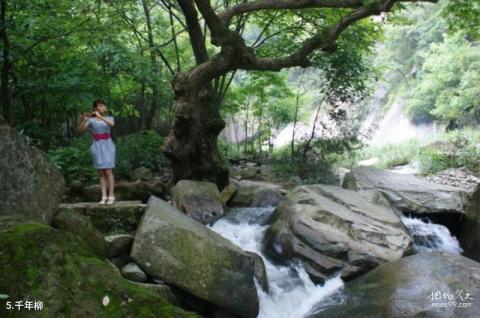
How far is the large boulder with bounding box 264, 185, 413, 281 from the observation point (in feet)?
18.1

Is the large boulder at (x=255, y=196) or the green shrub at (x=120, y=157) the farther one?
the large boulder at (x=255, y=196)

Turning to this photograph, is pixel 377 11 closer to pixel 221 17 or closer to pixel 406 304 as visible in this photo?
pixel 221 17

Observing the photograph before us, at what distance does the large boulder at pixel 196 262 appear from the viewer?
14.3 ft

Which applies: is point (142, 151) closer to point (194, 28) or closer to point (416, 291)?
point (194, 28)

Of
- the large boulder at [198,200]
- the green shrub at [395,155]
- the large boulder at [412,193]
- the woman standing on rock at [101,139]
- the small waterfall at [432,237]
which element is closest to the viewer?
the woman standing on rock at [101,139]

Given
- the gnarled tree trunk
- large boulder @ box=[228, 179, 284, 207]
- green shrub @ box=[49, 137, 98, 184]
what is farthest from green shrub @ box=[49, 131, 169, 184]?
large boulder @ box=[228, 179, 284, 207]

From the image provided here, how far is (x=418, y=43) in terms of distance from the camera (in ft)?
91.5

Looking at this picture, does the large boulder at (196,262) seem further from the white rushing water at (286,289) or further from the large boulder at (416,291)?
the large boulder at (416,291)

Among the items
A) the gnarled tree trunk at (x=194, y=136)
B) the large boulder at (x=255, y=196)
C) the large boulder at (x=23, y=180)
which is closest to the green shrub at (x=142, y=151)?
the gnarled tree trunk at (x=194, y=136)

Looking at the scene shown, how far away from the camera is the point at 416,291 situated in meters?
4.41

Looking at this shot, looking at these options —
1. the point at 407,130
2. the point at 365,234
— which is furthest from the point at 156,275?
the point at 407,130

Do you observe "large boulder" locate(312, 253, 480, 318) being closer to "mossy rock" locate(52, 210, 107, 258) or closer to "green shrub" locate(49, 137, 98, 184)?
"mossy rock" locate(52, 210, 107, 258)

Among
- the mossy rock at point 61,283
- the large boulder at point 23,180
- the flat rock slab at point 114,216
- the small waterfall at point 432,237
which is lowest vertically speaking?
the small waterfall at point 432,237

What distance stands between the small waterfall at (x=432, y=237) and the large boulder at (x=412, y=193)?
12.7 inches
